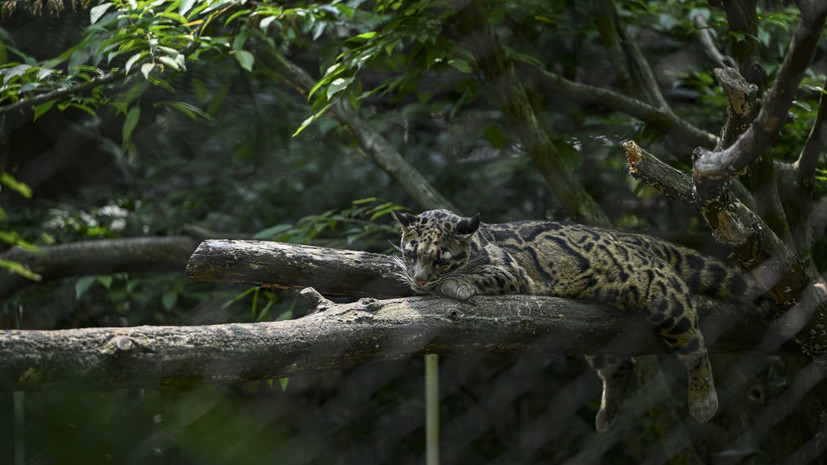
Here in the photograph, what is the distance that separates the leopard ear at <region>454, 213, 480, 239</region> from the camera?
217cm

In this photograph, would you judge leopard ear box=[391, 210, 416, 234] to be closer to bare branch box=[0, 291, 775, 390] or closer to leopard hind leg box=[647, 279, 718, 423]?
bare branch box=[0, 291, 775, 390]

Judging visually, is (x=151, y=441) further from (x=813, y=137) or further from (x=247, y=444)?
(x=813, y=137)

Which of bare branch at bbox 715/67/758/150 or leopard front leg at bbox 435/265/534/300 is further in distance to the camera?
leopard front leg at bbox 435/265/534/300

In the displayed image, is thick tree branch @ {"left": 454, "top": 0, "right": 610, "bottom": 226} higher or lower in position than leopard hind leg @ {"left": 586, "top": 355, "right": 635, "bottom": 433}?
higher

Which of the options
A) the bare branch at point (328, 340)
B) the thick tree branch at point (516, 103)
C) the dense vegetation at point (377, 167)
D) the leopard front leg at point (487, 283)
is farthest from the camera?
the thick tree branch at point (516, 103)

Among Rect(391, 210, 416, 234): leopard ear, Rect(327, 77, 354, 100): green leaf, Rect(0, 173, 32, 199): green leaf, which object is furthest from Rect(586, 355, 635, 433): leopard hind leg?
Rect(0, 173, 32, 199): green leaf

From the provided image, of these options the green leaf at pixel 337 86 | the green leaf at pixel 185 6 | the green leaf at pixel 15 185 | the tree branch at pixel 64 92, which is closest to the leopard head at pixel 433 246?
the green leaf at pixel 337 86

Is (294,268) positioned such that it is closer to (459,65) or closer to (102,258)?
(459,65)

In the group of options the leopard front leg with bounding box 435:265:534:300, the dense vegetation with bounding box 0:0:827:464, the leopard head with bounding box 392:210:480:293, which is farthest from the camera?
the dense vegetation with bounding box 0:0:827:464

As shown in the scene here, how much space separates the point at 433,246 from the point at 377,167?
1630 mm

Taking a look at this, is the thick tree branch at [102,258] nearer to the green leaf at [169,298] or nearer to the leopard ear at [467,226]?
the green leaf at [169,298]

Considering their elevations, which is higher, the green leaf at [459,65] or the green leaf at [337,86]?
the green leaf at [337,86]

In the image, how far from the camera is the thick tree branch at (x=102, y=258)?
3080 mm

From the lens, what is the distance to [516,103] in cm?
265
